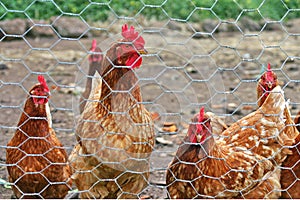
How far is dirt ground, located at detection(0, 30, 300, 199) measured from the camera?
3.37 metres

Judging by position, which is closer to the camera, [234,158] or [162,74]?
[234,158]

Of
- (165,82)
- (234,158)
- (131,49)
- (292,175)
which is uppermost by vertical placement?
(131,49)

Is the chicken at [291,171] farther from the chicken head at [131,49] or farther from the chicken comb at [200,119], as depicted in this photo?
the chicken head at [131,49]

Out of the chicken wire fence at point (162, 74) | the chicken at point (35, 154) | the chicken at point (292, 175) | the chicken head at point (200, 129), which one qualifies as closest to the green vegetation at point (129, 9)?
the chicken wire fence at point (162, 74)

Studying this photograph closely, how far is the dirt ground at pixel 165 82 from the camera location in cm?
337

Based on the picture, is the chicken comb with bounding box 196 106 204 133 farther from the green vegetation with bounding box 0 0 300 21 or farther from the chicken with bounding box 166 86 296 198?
the green vegetation with bounding box 0 0 300 21

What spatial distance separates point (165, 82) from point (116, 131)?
2355mm

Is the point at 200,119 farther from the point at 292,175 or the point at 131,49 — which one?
the point at 292,175

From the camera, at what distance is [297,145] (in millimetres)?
2416

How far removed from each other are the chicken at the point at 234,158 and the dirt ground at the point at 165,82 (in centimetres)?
37

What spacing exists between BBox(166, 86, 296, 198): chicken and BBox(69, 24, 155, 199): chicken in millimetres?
180

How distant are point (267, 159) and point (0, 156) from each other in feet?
5.39

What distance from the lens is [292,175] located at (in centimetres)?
245

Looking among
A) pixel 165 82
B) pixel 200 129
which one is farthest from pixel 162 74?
pixel 200 129
